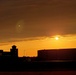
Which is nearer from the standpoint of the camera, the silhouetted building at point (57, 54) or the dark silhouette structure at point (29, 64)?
the dark silhouette structure at point (29, 64)

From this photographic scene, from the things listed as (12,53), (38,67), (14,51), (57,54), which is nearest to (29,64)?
(38,67)

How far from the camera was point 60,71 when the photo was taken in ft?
122

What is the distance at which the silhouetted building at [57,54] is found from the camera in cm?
5390

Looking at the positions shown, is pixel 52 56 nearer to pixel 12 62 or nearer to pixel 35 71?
pixel 12 62

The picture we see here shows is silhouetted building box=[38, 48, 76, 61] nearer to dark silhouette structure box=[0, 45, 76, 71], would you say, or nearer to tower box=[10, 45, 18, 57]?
dark silhouette structure box=[0, 45, 76, 71]

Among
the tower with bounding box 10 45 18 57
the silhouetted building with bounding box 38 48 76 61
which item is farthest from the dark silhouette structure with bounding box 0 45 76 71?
the silhouetted building with bounding box 38 48 76 61

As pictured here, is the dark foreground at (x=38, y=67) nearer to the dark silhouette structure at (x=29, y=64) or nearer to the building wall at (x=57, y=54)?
the dark silhouette structure at (x=29, y=64)

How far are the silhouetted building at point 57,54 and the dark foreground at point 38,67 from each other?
13.2 m

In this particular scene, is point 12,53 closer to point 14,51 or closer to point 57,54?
point 14,51

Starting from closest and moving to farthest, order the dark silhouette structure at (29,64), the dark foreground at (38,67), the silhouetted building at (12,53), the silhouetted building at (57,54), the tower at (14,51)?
the dark foreground at (38,67), the dark silhouette structure at (29,64), the silhouetted building at (12,53), the tower at (14,51), the silhouetted building at (57,54)

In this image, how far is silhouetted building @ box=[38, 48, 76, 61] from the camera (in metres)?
53.9

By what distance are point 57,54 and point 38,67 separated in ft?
53.3

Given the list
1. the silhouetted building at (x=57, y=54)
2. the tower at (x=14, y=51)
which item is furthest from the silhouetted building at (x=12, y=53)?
the silhouetted building at (x=57, y=54)

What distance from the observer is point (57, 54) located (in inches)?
2192
